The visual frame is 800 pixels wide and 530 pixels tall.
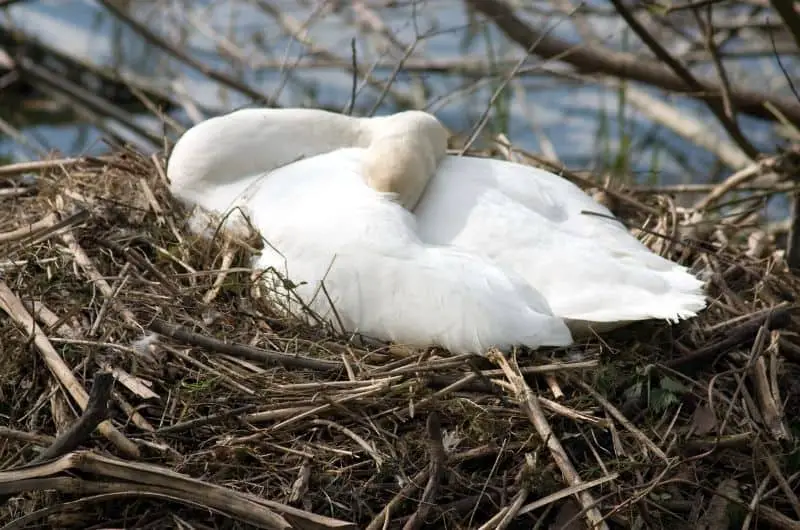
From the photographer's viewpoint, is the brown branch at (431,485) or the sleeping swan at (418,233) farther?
the sleeping swan at (418,233)

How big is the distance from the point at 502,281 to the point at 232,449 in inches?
34.5

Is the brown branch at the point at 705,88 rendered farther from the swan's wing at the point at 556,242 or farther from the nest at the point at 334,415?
the nest at the point at 334,415

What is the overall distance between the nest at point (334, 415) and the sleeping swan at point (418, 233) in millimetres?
110

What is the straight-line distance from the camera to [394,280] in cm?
287

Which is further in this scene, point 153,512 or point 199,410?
point 199,410

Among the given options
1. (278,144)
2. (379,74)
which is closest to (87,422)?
(278,144)

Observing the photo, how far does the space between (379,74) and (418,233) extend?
5.98 m

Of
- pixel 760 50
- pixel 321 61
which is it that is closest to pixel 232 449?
pixel 321 61

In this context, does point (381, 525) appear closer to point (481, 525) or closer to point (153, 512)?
point (481, 525)

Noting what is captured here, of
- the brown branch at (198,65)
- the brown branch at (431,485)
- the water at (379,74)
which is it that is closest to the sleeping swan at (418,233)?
the brown branch at (431,485)

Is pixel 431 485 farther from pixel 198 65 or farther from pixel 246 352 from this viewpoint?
pixel 198 65

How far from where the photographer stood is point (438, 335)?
2.86m

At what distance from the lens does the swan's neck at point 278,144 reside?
3.46 metres

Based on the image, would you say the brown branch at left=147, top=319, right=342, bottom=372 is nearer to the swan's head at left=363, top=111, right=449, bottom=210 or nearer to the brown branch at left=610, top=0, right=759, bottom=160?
the swan's head at left=363, top=111, right=449, bottom=210
